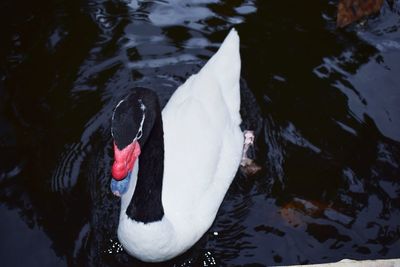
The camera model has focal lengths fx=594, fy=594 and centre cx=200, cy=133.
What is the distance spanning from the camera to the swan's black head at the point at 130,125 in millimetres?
3340

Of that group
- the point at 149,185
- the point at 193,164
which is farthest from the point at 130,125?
the point at 193,164

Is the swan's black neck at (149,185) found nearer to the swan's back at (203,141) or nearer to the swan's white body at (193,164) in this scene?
the swan's white body at (193,164)

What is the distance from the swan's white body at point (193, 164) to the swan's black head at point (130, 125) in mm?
702

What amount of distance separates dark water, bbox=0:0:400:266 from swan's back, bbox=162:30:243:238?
0.31m

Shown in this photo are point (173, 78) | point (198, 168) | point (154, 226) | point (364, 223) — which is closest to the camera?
point (154, 226)

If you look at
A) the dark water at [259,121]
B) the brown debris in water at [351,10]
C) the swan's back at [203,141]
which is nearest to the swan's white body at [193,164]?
the swan's back at [203,141]

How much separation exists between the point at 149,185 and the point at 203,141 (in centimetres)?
71

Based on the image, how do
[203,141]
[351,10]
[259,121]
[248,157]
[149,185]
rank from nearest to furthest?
[149,185], [203,141], [248,157], [259,121], [351,10]

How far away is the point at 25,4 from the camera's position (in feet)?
21.3

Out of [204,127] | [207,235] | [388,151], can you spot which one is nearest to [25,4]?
[204,127]

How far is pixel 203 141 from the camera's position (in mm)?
4484

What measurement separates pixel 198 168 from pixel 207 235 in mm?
559

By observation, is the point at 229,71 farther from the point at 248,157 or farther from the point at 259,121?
the point at 248,157

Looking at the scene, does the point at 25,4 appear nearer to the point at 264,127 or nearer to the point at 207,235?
the point at 264,127
